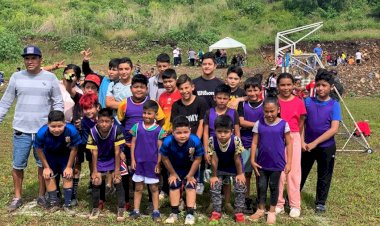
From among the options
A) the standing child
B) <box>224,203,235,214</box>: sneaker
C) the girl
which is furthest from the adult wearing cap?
the standing child

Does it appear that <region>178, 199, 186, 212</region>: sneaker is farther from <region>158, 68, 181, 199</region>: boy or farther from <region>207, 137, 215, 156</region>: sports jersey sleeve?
<region>207, 137, 215, 156</region>: sports jersey sleeve

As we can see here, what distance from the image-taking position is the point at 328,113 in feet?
18.2

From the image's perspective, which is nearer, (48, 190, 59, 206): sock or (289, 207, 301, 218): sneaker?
(289, 207, 301, 218): sneaker

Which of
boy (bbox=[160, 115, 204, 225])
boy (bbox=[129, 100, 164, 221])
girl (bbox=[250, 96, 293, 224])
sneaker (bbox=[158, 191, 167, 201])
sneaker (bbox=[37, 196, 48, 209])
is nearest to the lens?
boy (bbox=[160, 115, 204, 225])

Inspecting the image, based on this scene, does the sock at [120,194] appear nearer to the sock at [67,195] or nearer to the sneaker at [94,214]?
the sneaker at [94,214]

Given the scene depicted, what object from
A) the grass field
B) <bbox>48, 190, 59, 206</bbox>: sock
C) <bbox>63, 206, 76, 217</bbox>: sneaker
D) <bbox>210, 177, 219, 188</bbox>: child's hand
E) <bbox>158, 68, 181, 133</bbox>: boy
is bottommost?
the grass field

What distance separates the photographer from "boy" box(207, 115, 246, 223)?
5129 mm

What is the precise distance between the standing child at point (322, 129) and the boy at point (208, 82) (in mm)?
1235

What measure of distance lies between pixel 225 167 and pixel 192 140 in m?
0.54

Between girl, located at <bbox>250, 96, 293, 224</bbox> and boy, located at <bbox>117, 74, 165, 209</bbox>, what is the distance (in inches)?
48.8

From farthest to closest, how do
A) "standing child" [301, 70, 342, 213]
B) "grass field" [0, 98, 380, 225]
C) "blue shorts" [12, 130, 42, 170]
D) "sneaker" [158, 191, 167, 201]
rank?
"sneaker" [158, 191, 167, 201], "blue shorts" [12, 130, 42, 170], "standing child" [301, 70, 342, 213], "grass field" [0, 98, 380, 225]

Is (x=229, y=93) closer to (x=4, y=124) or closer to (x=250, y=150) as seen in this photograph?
(x=250, y=150)

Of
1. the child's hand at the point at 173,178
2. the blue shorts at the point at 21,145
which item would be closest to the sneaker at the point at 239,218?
the child's hand at the point at 173,178

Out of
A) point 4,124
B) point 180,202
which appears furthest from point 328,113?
point 4,124
